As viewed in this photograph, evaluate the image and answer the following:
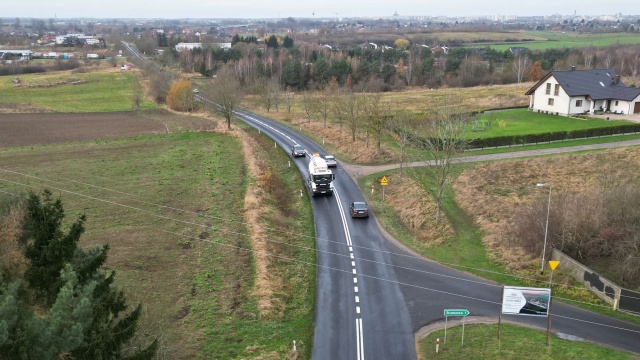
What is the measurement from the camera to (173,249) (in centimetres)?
3600

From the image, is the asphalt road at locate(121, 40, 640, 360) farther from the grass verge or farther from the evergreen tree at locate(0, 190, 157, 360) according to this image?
the evergreen tree at locate(0, 190, 157, 360)

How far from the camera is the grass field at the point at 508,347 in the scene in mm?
24062

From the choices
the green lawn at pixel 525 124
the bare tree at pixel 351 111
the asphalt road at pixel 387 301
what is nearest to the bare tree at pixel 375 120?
the bare tree at pixel 351 111

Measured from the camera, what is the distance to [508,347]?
24844 mm

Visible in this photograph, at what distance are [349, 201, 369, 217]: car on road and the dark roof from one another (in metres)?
43.4

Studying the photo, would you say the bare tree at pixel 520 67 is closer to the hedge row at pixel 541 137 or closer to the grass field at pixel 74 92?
the hedge row at pixel 541 137

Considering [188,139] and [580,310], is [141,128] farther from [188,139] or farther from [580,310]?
[580,310]

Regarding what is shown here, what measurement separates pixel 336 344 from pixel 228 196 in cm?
2449

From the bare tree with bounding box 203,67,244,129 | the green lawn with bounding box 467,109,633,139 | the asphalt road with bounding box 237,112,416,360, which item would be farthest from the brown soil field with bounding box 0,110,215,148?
the asphalt road with bounding box 237,112,416,360

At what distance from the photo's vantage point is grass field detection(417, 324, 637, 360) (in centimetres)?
2406

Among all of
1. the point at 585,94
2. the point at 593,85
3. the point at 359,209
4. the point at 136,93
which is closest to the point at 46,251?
the point at 359,209

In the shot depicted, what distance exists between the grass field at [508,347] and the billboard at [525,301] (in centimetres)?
168

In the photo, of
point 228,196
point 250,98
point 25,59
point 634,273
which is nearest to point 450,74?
point 250,98

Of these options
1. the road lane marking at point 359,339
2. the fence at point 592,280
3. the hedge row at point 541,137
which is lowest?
the road lane marking at point 359,339
